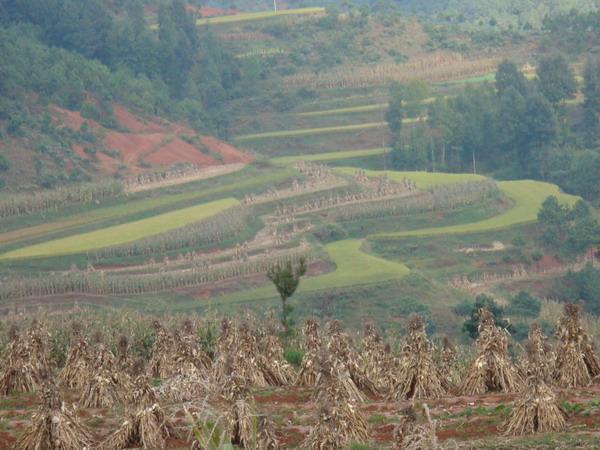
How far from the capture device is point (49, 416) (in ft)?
91.8

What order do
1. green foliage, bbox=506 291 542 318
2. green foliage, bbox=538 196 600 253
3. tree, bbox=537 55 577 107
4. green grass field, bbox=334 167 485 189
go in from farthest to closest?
1. tree, bbox=537 55 577 107
2. green grass field, bbox=334 167 485 189
3. green foliage, bbox=538 196 600 253
4. green foliage, bbox=506 291 542 318

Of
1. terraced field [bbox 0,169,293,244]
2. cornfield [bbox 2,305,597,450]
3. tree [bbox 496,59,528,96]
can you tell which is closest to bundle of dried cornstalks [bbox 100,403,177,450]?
cornfield [bbox 2,305,597,450]

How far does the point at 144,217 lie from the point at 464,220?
17.6m

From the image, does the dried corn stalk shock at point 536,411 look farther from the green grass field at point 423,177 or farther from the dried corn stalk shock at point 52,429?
the green grass field at point 423,177

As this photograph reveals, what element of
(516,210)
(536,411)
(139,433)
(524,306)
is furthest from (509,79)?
(139,433)

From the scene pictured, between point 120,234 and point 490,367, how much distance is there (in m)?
42.4

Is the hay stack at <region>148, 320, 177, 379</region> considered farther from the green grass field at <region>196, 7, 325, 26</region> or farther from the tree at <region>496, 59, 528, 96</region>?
the green grass field at <region>196, 7, 325, 26</region>

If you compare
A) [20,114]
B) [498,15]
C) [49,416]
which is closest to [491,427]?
[49,416]

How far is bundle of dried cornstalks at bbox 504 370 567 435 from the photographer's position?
2711cm

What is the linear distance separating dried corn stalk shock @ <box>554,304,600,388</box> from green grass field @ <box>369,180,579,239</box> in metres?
46.1

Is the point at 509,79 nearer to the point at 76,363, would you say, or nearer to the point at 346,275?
the point at 346,275

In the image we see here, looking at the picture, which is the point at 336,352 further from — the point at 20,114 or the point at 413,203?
the point at 20,114

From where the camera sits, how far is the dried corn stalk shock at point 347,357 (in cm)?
3284

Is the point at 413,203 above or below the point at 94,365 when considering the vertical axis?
below
